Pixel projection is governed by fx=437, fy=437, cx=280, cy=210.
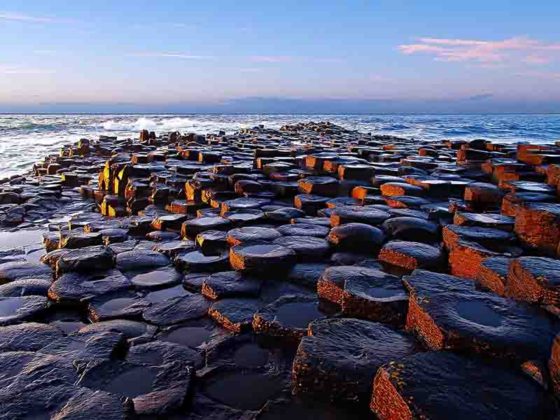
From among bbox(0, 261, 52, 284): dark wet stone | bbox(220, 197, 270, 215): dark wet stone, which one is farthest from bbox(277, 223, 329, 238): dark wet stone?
bbox(0, 261, 52, 284): dark wet stone

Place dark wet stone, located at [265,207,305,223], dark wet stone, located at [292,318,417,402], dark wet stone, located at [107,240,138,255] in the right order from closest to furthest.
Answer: dark wet stone, located at [292,318,417,402]
dark wet stone, located at [107,240,138,255]
dark wet stone, located at [265,207,305,223]

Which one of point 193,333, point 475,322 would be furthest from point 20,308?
point 475,322

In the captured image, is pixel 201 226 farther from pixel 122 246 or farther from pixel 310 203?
pixel 310 203

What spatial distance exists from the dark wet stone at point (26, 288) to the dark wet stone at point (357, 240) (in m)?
2.24

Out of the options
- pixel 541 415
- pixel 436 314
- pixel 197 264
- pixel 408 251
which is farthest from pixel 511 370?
pixel 197 264

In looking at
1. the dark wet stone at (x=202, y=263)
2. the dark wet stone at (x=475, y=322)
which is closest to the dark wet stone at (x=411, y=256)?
the dark wet stone at (x=475, y=322)

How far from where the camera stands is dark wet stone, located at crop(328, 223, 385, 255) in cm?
366

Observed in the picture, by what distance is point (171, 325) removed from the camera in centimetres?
268

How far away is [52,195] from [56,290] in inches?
235

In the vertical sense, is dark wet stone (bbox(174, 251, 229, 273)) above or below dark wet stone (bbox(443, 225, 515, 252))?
below

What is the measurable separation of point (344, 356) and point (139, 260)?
222 centimetres

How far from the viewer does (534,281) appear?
233cm

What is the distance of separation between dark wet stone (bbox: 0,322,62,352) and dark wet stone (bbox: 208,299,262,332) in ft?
2.93

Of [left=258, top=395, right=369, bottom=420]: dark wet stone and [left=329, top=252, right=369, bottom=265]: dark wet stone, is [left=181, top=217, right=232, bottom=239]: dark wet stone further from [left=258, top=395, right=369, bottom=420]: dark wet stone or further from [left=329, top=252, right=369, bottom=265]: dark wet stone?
[left=258, top=395, right=369, bottom=420]: dark wet stone
